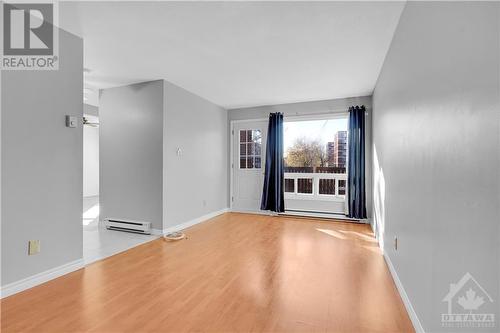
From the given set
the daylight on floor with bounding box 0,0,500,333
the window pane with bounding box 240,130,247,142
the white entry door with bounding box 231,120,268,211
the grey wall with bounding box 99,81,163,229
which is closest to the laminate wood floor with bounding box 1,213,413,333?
the daylight on floor with bounding box 0,0,500,333

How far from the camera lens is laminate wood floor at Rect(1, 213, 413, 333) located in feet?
5.74

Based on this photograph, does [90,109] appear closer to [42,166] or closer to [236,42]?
[42,166]

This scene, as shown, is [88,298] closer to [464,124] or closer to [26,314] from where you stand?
[26,314]

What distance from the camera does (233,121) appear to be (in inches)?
237

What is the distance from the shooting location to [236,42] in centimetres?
273

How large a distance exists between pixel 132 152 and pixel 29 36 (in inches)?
82.6

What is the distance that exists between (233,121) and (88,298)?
4.63 m

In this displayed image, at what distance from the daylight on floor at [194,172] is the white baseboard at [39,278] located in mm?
12

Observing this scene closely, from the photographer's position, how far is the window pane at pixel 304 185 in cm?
583

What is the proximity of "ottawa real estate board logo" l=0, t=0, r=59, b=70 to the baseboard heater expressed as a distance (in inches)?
98.0

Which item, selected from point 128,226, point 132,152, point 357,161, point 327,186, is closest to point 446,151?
point 357,161

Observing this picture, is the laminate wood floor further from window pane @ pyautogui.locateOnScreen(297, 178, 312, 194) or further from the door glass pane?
the door glass pane

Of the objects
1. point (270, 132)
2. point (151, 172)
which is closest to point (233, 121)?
point (270, 132)

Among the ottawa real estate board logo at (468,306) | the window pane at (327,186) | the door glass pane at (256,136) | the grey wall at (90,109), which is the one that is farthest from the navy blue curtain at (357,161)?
the grey wall at (90,109)
